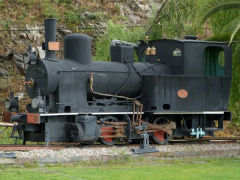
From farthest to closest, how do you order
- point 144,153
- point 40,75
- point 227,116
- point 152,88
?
point 227,116 < point 152,88 < point 40,75 < point 144,153

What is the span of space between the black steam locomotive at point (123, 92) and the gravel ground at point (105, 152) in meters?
1.07

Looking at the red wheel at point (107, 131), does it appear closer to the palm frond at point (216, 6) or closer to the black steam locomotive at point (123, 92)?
the black steam locomotive at point (123, 92)

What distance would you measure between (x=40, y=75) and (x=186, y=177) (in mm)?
5805

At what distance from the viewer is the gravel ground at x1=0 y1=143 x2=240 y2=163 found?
10852 millimetres

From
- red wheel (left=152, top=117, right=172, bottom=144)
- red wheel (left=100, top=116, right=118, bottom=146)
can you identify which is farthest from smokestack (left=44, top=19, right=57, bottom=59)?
red wheel (left=152, top=117, right=172, bottom=144)

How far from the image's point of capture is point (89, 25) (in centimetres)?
2559

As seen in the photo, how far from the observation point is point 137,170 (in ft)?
32.0

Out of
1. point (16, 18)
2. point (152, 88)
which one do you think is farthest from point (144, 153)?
point (16, 18)

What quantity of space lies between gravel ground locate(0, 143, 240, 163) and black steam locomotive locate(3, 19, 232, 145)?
1.07 metres

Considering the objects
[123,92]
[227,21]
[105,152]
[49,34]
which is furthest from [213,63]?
[105,152]

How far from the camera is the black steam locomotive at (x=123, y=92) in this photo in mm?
13359

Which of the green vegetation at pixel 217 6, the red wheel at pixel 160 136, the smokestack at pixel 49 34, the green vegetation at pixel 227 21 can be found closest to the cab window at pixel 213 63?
the green vegetation at pixel 227 21

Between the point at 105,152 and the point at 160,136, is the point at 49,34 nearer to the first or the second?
the point at 105,152

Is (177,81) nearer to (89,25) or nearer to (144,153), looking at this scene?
(144,153)
